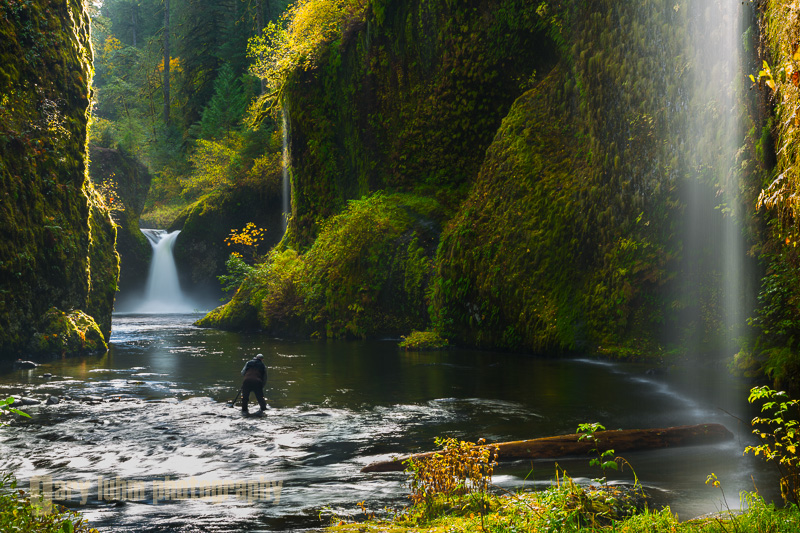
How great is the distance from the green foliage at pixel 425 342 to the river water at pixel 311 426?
1.94 metres

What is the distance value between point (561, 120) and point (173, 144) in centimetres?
4621

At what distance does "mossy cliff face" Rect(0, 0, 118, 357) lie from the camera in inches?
701

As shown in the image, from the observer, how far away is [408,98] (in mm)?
27531

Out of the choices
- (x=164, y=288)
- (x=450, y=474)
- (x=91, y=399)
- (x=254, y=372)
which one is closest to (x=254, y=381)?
(x=254, y=372)

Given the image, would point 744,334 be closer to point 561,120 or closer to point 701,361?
point 701,361

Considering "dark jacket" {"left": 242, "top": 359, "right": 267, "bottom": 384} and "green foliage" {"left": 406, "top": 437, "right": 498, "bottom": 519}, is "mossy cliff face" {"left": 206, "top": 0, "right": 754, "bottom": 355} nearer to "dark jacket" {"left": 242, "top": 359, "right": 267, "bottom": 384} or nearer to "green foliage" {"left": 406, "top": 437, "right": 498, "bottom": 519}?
"dark jacket" {"left": 242, "top": 359, "right": 267, "bottom": 384}

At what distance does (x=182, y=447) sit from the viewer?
960 centimetres

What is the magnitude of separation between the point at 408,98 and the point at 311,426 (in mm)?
19133

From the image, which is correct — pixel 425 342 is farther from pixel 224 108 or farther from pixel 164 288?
pixel 224 108

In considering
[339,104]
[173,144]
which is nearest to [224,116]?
[173,144]

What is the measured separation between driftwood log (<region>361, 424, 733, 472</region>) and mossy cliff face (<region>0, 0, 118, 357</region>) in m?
13.8

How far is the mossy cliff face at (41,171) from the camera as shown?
58.4ft

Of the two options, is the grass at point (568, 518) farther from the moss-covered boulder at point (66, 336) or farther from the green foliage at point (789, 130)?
the moss-covered boulder at point (66, 336)

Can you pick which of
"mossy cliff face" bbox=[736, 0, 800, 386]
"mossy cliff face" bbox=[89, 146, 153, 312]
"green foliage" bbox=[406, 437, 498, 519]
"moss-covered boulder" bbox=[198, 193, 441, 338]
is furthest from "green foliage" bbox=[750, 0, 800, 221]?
"mossy cliff face" bbox=[89, 146, 153, 312]
